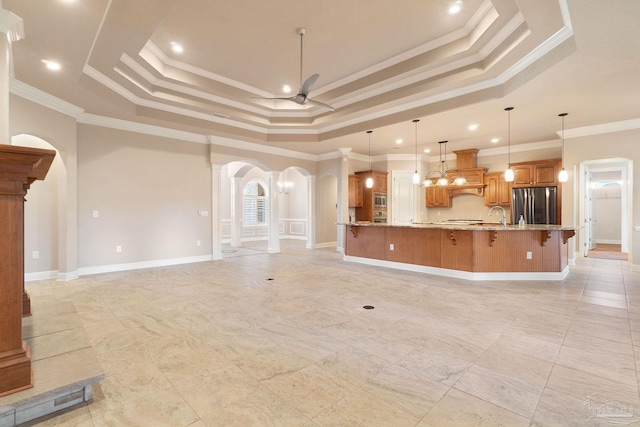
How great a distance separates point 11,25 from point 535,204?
9.89 meters

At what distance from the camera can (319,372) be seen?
2295mm

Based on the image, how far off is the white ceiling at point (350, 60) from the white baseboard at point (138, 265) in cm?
293

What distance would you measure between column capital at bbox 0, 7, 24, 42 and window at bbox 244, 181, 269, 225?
351 inches

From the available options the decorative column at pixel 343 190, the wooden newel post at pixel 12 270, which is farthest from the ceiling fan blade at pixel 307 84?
the decorative column at pixel 343 190

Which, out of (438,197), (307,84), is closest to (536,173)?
(438,197)

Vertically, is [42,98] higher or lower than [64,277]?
higher

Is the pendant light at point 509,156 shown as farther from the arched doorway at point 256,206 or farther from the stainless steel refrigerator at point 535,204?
the arched doorway at point 256,206

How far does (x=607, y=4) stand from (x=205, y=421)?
4.57 meters

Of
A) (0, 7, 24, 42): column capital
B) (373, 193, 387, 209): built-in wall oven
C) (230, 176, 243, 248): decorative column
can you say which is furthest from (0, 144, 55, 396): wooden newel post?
(373, 193, 387, 209): built-in wall oven

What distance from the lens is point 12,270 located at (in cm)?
178

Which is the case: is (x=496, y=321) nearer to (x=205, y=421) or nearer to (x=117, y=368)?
(x=205, y=421)

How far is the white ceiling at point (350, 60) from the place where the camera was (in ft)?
10.6

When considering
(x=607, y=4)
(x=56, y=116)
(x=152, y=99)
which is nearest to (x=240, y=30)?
(x=152, y=99)

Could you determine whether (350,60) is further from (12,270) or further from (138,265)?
(138,265)
